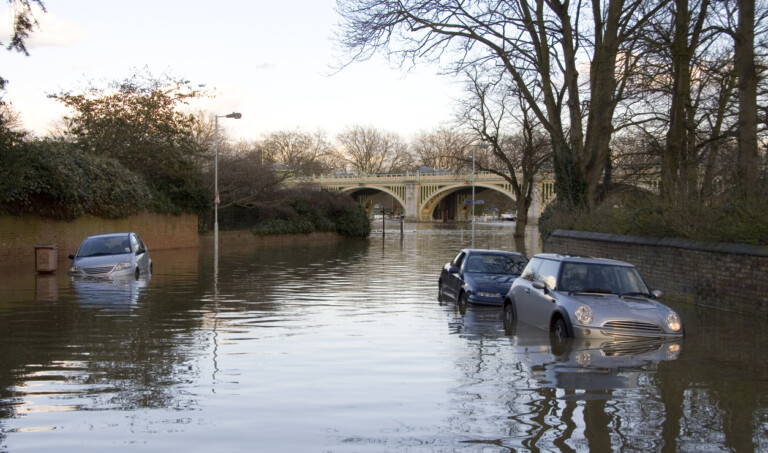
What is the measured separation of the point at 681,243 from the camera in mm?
17000

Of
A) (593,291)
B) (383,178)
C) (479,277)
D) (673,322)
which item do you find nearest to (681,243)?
(479,277)

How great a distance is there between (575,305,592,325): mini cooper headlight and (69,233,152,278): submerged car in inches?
532

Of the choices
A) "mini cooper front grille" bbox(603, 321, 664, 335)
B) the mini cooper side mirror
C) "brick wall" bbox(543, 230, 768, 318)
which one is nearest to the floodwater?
"mini cooper front grille" bbox(603, 321, 664, 335)

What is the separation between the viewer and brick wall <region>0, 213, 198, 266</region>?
86.5ft

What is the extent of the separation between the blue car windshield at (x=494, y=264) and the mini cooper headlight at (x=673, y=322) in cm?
623

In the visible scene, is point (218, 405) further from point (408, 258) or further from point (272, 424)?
point (408, 258)

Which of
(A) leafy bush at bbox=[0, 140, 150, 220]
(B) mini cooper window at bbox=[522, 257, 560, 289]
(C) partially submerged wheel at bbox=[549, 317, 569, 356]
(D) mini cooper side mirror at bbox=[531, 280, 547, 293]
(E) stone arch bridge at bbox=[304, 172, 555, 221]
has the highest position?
(E) stone arch bridge at bbox=[304, 172, 555, 221]

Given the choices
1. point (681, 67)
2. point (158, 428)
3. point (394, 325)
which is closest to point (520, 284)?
point (394, 325)

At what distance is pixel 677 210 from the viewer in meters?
17.8

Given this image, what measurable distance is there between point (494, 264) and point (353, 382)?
9.54 metres

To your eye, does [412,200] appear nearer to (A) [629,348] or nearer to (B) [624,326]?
(B) [624,326]

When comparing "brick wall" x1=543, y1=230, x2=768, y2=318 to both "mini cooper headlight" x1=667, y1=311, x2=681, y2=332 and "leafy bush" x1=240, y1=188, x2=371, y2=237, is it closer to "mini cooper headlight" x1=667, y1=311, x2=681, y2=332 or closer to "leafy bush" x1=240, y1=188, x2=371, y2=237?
"mini cooper headlight" x1=667, y1=311, x2=681, y2=332

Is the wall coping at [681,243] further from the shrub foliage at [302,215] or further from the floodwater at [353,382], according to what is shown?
the shrub foliage at [302,215]

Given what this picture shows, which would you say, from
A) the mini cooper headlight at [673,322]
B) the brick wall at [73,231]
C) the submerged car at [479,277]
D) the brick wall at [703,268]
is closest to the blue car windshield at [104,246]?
the brick wall at [73,231]
